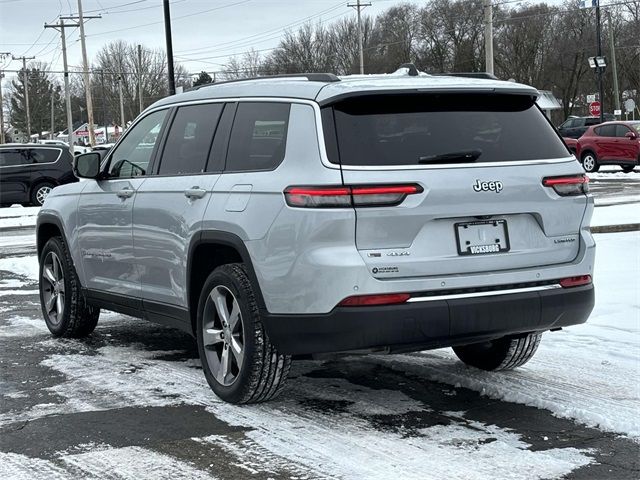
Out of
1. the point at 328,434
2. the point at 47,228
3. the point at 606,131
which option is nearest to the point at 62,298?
the point at 47,228

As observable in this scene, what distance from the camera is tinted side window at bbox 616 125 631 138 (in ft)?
101

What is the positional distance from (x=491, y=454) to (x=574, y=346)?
8.30ft

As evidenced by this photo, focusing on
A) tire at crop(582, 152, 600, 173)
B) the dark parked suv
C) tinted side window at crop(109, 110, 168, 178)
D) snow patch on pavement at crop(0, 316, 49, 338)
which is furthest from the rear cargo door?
tire at crop(582, 152, 600, 173)

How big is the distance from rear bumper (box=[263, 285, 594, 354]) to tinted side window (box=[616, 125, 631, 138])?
89.8ft

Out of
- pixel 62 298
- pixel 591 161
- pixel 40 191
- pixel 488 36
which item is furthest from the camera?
pixel 488 36

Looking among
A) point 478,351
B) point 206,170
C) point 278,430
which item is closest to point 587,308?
point 478,351

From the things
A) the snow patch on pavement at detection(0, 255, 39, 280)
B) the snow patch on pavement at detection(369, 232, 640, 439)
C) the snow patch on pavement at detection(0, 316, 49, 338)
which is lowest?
the snow patch on pavement at detection(369, 232, 640, 439)

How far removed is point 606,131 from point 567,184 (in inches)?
1083

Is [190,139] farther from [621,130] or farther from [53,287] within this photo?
[621,130]

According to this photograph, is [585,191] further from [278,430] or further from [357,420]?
[278,430]

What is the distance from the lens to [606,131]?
3114 centimetres

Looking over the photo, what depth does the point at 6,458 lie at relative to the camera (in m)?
4.46

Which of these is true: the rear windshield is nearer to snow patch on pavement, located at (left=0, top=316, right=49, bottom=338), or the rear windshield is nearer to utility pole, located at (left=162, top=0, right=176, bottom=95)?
snow patch on pavement, located at (left=0, top=316, right=49, bottom=338)

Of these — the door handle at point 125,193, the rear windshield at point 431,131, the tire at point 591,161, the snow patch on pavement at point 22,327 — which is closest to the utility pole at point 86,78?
the tire at point 591,161
